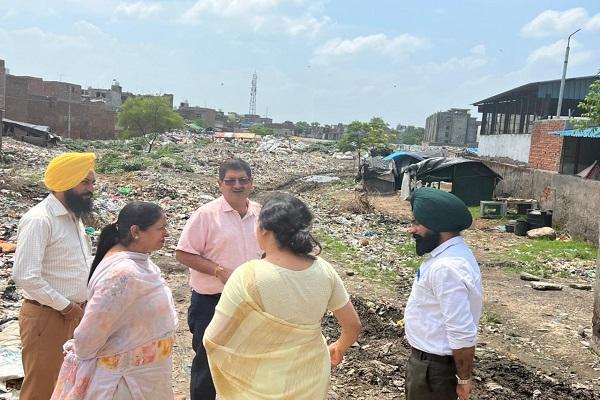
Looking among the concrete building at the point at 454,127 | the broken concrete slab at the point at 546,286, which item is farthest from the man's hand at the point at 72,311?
the concrete building at the point at 454,127

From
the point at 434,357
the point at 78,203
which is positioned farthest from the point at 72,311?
the point at 434,357

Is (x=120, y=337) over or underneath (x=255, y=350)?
underneath

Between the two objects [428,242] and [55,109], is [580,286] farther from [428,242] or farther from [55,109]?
[55,109]

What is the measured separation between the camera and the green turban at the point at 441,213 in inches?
102

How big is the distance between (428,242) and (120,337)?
4.85 ft

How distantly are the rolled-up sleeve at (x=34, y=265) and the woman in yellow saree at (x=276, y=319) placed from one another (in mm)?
1109

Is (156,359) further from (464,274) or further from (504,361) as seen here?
(504,361)

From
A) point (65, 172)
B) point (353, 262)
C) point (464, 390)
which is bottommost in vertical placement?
point (353, 262)

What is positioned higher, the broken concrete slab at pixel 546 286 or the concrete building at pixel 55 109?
the concrete building at pixel 55 109

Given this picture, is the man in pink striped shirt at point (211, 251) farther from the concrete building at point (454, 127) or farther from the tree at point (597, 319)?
the concrete building at point (454, 127)

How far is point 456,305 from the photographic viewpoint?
238 centimetres

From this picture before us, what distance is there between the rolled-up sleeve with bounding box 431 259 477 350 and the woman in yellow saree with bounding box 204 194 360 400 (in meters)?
0.55

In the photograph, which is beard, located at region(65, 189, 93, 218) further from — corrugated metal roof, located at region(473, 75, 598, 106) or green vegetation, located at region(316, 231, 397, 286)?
corrugated metal roof, located at region(473, 75, 598, 106)

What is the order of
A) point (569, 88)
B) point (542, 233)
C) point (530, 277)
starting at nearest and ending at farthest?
point (530, 277), point (542, 233), point (569, 88)
